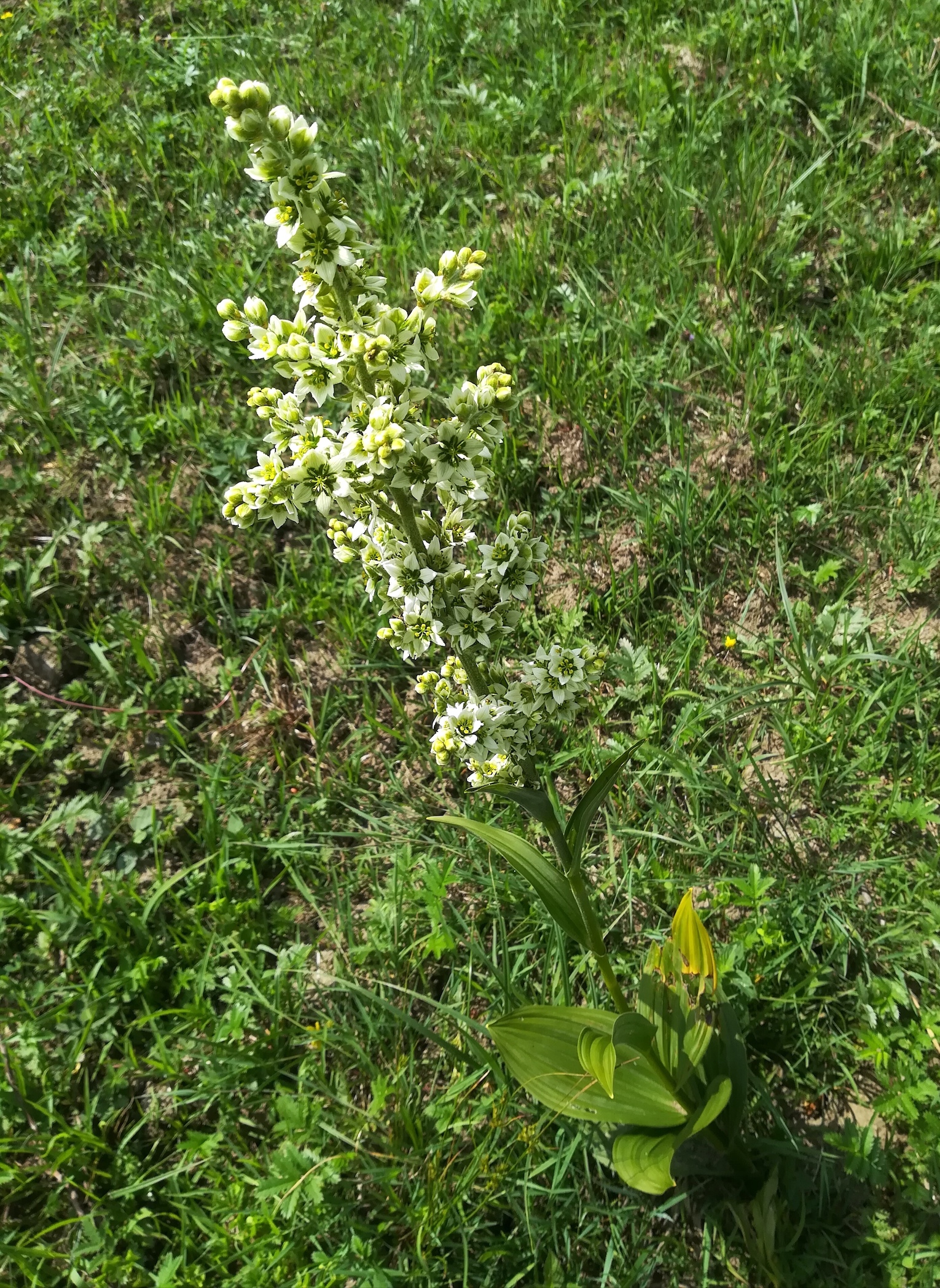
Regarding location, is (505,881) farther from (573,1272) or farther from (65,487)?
(65,487)

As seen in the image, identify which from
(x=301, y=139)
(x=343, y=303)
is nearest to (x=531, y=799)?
(x=343, y=303)

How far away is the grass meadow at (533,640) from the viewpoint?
2.62 metres

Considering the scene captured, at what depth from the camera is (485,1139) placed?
2568 mm

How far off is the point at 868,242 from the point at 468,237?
191 cm

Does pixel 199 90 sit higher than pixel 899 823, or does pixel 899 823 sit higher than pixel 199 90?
pixel 899 823

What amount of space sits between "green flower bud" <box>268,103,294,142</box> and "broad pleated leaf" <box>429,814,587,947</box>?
143 centimetres

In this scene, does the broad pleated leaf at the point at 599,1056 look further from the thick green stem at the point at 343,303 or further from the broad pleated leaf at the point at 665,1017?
the thick green stem at the point at 343,303

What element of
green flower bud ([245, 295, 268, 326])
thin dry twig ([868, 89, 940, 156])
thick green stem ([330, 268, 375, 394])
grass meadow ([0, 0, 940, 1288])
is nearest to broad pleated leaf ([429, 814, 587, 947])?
grass meadow ([0, 0, 940, 1288])

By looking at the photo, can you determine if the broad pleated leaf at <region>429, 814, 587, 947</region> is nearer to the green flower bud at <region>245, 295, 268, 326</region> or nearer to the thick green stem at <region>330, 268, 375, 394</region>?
the thick green stem at <region>330, 268, 375, 394</region>

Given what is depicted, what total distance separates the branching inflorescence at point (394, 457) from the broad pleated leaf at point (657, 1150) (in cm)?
100

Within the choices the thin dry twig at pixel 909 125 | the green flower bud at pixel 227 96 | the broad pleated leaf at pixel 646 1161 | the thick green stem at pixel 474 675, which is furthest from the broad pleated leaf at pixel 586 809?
the thin dry twig at pixel 909 125


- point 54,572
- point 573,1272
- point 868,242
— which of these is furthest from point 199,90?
point 573,1272

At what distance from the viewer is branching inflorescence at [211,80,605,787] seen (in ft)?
5.43

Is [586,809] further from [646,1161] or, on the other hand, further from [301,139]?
[301,139]
